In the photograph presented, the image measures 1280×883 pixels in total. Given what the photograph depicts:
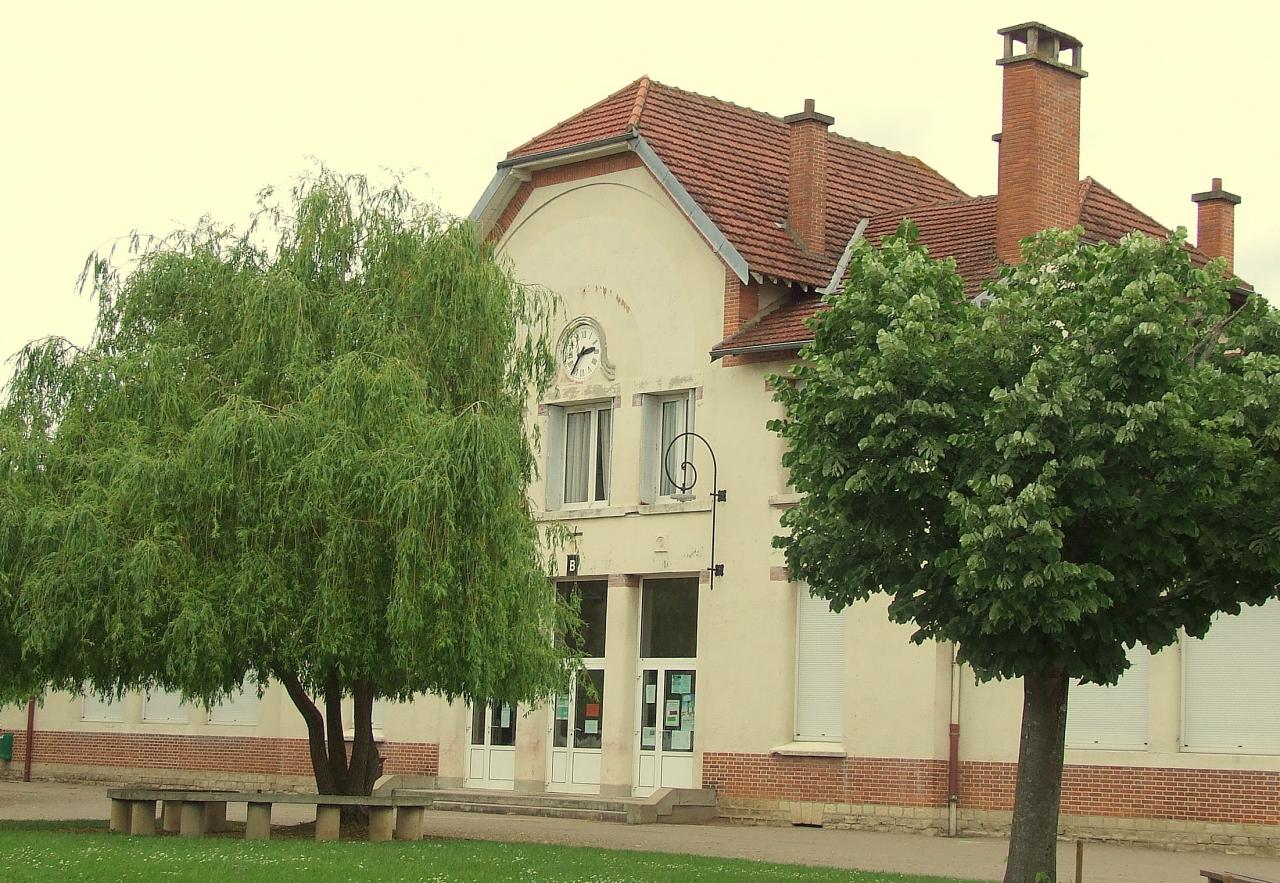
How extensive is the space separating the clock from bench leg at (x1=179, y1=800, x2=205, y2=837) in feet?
36.2

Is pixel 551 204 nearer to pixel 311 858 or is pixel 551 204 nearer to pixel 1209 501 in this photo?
pixel 311 858

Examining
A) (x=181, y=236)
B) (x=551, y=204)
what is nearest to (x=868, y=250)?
(x=181, y=236)

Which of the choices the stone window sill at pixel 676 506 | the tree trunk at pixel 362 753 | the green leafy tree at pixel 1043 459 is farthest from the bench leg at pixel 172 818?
the stone window sill at pixel 676 506

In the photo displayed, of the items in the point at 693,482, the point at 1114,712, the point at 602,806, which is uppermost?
the point at 693,482

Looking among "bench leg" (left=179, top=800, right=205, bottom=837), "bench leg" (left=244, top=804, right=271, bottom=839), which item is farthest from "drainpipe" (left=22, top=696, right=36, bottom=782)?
"bench leg" (left=244, top=804, right=271, bottom=839)

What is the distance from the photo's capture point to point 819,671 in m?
25.5

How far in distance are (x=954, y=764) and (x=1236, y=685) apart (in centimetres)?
376

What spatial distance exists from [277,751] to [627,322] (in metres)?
9.95

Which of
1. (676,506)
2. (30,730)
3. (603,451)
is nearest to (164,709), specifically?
(30,730)

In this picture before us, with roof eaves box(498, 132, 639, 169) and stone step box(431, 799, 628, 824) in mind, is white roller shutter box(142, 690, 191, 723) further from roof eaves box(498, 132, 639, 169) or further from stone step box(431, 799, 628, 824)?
roof eaves box(498, 132, 639, 169)

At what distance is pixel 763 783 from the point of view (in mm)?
25531

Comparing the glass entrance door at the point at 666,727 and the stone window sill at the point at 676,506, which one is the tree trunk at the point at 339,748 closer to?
the glass entrance door at the point at 666,727

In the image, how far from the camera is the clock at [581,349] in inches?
1123

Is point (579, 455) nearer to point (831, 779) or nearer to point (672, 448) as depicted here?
point (672, 448)
